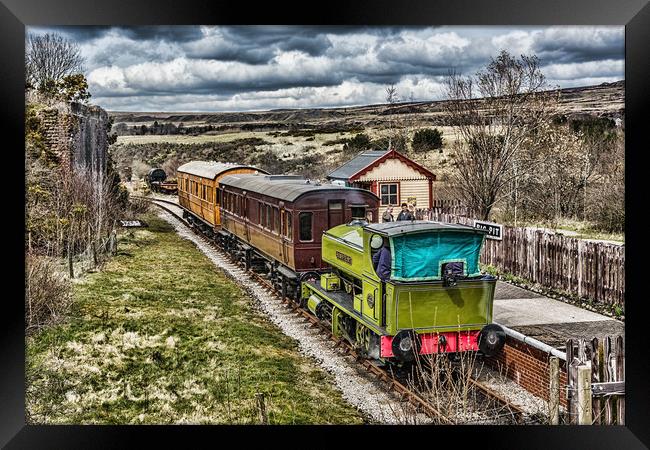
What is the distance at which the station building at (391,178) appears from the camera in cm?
955

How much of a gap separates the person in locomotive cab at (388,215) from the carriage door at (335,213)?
880 millimetres

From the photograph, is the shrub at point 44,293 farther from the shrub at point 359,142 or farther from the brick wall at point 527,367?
the brick wall at point 527,367

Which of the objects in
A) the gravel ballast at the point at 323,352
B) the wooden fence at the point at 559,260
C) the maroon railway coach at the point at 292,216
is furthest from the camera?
the maroon railway coach at the point at 292,216

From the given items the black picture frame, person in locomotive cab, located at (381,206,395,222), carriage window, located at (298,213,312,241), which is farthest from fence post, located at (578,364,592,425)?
carriage window, located at (298,213,312,241)

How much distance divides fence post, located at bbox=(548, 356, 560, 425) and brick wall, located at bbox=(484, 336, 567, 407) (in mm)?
110

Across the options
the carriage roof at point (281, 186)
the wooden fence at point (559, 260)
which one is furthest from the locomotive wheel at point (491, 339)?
the carriage roof at point (281, 186)

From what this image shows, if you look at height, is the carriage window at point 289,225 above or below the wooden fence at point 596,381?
above

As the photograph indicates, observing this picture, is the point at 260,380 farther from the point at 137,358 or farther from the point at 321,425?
the point at 137,358

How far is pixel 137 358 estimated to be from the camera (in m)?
9.16

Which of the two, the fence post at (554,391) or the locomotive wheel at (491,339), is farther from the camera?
the locomotive wheel at (491,339)

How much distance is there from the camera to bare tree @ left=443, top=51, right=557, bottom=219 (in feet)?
31.3

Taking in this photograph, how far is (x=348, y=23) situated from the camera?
8.21m

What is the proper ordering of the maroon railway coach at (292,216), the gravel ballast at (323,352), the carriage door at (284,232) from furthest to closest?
1. the carriage door at (284,232)
2. the maroon railway coach at (292,216)
3. the gravel ballast at (323,352)
